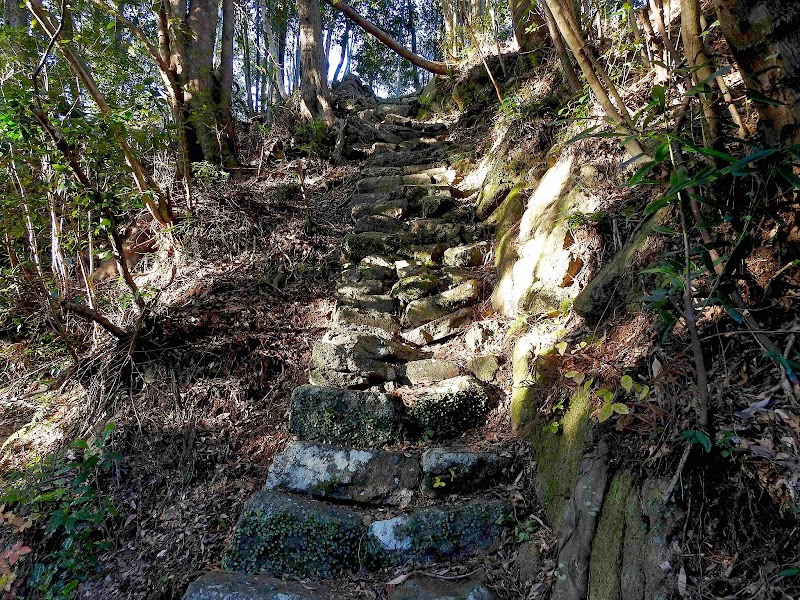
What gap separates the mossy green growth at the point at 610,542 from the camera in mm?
1717

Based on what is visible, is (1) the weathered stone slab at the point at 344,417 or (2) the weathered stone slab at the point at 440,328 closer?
(1) the weathered stone slab at the point at 344,417

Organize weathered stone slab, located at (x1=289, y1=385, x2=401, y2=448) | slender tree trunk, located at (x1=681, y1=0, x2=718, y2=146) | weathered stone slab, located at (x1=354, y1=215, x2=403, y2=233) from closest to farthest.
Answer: slender tree trunk, located at (x1=681, y1=0, x2=718, y2=146)
weathered stone slab, located at (x1=289, y1=385, x2=401, y2=448)
weathered stone slab, located at (x1=354, y1=215, x2=403, y2=233)

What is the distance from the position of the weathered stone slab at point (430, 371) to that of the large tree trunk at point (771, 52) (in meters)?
2.30

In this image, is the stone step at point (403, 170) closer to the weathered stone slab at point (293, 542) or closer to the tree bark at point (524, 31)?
the tree bark at point (524, 31)

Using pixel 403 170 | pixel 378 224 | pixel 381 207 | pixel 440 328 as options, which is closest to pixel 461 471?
pixel 440 328

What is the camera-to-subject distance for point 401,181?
613cm

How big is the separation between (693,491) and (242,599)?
1.93 meters

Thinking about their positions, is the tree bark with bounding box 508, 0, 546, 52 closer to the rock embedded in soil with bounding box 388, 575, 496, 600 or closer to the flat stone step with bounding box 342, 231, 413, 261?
the flat stone step with bounding box 342, 231, 413, 261

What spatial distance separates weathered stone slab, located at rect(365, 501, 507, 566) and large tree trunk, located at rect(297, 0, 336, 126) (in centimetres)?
797

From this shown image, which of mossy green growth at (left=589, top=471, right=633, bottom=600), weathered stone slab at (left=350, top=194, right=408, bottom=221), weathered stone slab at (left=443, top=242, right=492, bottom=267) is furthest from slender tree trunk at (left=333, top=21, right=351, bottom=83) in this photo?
mossy green growth at (left=589, top=471, right=633, bottom=600)

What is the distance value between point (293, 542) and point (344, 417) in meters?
0.80

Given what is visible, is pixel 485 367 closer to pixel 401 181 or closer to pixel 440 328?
pixel 440 328

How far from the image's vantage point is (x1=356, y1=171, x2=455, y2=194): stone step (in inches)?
236

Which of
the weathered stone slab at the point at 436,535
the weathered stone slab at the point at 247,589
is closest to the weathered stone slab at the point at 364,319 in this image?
the weathered stone slab at the point at 436,535
